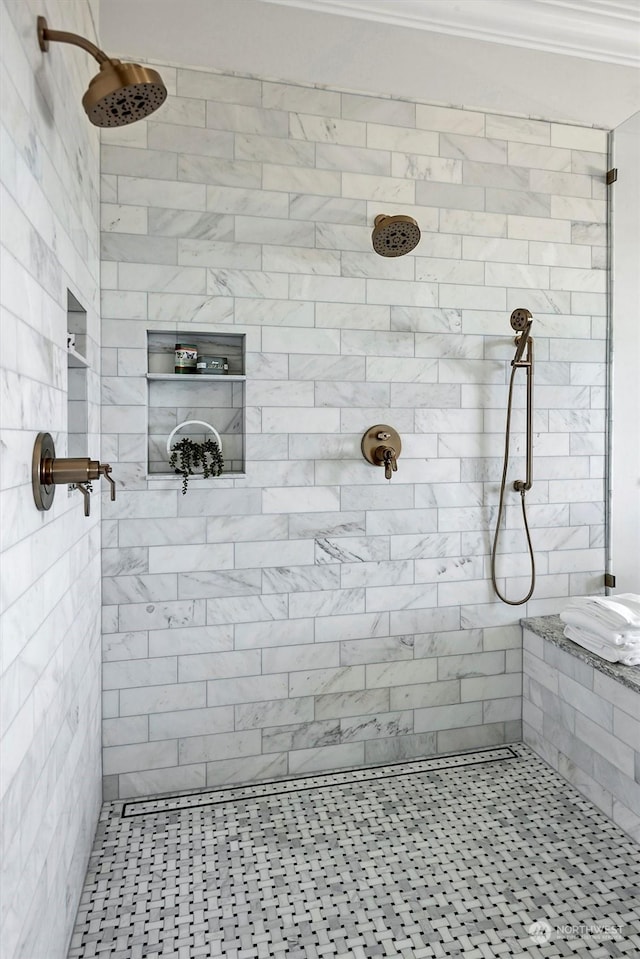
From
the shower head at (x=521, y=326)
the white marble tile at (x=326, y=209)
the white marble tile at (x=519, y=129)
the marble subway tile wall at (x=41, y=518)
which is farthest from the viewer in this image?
the white marble tile at (x=519, y=129)

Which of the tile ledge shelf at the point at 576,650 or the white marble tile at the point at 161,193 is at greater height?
the white marble tile at the point at 161,193

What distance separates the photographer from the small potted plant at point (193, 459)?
7.83 feet

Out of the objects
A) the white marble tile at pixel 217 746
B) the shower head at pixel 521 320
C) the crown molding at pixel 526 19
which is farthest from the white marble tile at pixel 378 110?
the white marble tile at pixel 217 746

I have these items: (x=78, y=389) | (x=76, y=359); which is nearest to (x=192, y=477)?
→ (x=78, y=389)

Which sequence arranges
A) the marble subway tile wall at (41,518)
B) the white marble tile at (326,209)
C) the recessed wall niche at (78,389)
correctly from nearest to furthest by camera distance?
the marble subway tile wall at (41,518), the recessed wall niche at (78,389), the white marble tile at (326,209)

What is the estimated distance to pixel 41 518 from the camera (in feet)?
4.71

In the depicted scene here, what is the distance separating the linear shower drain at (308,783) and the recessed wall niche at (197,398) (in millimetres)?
1249

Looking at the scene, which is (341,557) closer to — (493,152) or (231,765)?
(231,765)

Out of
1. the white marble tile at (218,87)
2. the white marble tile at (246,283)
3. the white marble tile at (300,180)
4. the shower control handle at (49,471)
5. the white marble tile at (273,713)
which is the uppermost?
the white marble tile at (218,87)

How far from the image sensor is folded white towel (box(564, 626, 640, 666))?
7.34ft

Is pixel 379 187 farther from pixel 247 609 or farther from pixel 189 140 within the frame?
pixel 247 609

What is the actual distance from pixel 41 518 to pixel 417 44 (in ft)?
7.65

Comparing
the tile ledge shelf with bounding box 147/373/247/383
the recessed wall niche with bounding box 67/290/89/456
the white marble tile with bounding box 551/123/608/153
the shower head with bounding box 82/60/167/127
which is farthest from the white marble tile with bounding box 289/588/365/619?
the white marble tile with bounding box 551/123/608/153

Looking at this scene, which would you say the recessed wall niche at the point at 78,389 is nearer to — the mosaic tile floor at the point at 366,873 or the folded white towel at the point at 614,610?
the mosaic tile floor at the point at 366,873
